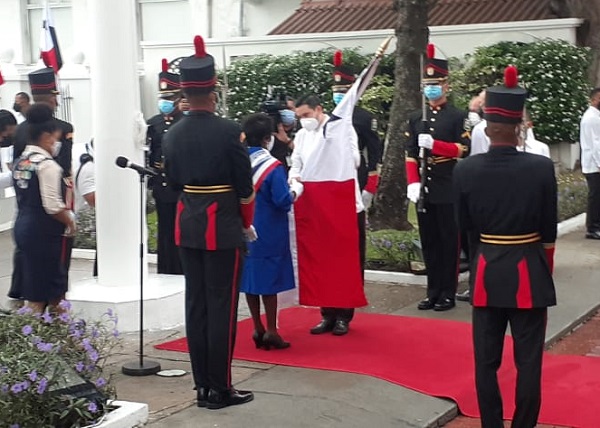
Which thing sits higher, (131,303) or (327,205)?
(327,205)

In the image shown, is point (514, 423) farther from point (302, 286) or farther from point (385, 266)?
point (385, 266)

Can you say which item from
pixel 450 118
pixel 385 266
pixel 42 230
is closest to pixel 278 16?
pixel 385 266

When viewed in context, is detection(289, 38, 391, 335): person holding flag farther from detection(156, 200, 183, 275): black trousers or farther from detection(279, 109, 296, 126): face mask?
detection(156, 200, 183, 275): black trousers

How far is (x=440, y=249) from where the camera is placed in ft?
30.0

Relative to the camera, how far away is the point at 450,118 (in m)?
8.88

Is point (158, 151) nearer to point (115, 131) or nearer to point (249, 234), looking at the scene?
point (115, 131)

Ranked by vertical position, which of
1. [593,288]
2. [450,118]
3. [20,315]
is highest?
[450,118]

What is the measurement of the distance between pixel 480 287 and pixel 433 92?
144 inches

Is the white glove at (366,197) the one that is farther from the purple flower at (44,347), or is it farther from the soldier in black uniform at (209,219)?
the purple flower at (44,347)

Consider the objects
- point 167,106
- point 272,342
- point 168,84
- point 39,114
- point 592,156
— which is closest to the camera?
point 39,114

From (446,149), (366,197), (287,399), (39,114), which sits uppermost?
(39,114)

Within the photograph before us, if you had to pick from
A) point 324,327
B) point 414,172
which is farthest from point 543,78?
point 324,327

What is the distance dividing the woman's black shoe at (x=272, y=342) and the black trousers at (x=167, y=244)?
2247 millimetres

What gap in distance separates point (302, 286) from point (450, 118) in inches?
83.8
